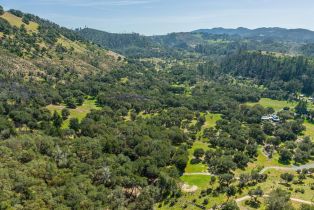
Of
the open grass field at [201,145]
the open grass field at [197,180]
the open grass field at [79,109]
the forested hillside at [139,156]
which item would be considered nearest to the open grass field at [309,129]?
the forested hillside at [139,156]

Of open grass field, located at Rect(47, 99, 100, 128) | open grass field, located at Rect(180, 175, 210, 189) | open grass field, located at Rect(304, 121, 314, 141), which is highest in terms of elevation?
open grass field, located at Rect(47, 99, 100, 128)

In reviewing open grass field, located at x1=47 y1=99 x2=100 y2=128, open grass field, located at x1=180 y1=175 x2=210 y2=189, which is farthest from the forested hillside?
open grass field, located at x1=47 y1=99 x2=100 y2=128

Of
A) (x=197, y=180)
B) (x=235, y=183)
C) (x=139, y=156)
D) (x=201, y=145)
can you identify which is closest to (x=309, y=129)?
(x=201, y=145)

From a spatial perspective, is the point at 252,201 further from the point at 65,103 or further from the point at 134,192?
the point at 65,103

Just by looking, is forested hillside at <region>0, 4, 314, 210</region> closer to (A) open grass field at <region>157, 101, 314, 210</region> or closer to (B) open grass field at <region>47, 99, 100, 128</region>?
(A) open grass field at <region>157, 101, 314, 210</region>

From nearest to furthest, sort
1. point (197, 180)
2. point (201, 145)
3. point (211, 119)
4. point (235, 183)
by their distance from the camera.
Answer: point (235, 183) < point (197, 180) < point (201, 145) < point (211, 119)

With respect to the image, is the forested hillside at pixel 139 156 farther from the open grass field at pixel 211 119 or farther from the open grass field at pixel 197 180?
the open grass field at pixel 211 119

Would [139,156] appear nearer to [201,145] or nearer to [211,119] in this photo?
[201,145]

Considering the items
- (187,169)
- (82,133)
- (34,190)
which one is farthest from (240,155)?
(34,190)

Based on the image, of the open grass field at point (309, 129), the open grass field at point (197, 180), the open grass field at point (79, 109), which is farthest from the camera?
the open grass field at point (309, 129)

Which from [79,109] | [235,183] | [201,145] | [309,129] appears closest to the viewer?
[235,183]

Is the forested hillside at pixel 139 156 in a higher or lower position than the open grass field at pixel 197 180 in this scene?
higher

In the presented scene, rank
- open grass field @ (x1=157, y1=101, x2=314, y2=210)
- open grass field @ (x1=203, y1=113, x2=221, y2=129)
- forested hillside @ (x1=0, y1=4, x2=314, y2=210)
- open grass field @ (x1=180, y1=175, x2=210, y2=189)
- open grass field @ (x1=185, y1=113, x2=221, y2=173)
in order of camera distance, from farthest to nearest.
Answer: open grass field @ (x1=203, y1=113, x2=221, y2=129) < open grass field @ (x1=185, y1=113, x2=221, y2=173) < open grass field @ (x1=180, y1=175, x2=210, y2=189) < open grass field @ (x1=157, y1=101, x2=314, y2=210) < forested hillside @ (x1=0, y1=4, x2=314, y2=210)
